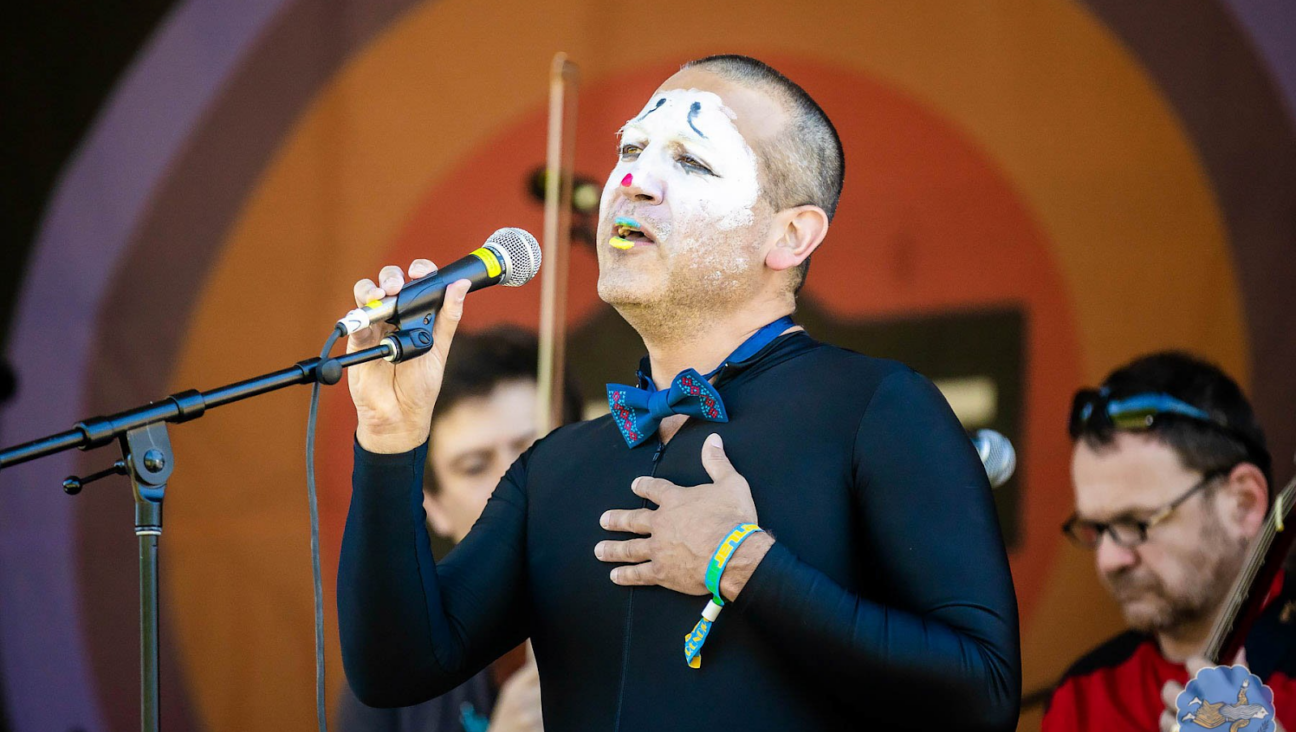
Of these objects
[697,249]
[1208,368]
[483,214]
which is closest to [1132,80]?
[1208,368]

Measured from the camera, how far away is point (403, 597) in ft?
5.70

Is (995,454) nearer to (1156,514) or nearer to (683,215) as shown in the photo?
(1156,514)

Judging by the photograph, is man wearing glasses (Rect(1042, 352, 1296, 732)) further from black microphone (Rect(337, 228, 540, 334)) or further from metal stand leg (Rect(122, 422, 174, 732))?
metal stand leg (Rect(122, 422, 174, 732))

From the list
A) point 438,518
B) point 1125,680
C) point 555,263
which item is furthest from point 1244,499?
point 438,518

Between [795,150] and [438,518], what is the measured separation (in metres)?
1.74

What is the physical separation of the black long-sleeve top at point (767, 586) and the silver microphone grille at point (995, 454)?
0.66m

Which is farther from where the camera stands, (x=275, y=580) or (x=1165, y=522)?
(x=275, y=580)

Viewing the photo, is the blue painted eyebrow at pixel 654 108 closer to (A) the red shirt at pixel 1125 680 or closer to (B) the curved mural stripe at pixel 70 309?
(A) the red shirt at pixel 1125 680

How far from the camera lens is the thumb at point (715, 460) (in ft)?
5.45

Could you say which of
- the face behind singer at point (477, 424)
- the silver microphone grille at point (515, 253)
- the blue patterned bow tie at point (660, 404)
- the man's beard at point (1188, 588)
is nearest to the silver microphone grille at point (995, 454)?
the man's beard at point (1188, 588)

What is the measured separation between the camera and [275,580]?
130 inches

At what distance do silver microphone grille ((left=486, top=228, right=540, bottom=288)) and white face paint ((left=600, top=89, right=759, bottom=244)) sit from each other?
6.7 inches

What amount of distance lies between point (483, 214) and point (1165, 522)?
6.15 feet

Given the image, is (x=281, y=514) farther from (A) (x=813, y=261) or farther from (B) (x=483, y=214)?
(A) (x=813, y=261)
